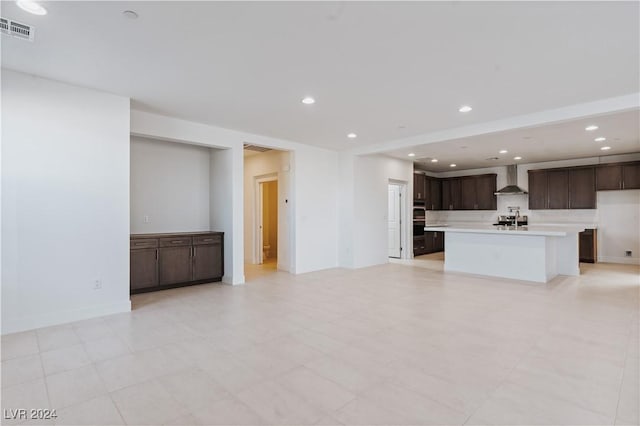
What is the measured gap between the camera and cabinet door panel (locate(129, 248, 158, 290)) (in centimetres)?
485

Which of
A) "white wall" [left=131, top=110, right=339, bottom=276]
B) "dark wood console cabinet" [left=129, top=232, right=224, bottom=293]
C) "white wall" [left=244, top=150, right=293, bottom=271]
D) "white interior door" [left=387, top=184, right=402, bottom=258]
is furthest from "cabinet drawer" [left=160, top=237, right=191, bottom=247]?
"white interior door" [left=387, top=184, right=402, bottom=258]

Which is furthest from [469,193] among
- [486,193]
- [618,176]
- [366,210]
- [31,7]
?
[31,7]

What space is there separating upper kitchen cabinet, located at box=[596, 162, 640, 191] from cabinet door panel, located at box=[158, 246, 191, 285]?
376 inches

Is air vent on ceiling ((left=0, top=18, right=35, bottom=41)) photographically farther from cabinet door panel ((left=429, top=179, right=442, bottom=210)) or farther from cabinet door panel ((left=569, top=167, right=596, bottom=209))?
cabinet door panel ((left=569, top=167, right=596, bottom=209))

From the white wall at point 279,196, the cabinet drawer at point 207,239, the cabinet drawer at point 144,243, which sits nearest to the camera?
the cabinet drawer at point 144,243

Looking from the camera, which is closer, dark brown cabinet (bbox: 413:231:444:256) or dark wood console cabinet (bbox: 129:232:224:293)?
dark wood console cabinet (bbox: 129:232:224:293)

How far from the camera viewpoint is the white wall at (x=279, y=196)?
6984mm

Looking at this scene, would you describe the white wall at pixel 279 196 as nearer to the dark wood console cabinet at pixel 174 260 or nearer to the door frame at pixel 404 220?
the dark wood console cabinet at pixel 174 260

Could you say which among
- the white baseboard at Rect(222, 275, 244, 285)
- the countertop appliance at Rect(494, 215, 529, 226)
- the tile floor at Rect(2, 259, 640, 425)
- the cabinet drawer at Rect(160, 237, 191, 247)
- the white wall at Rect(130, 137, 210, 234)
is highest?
the white wall at Rect(130, 137, 210, 234)

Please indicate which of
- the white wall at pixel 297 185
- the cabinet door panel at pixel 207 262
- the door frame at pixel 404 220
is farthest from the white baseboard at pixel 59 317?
the door frame at pixel 404 220

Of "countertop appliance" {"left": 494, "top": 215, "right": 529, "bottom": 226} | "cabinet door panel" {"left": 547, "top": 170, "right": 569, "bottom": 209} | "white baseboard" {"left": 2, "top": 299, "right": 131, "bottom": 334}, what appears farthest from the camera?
"countertop appliance" {"left": 494, "top": 215, "right": 529, "bottom": 226}

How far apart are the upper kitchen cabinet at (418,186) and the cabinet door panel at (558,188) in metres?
3.25

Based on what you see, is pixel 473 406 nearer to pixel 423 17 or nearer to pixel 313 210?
pixel 423 17

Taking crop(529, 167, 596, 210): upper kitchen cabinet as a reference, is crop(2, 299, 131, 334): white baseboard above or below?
below
